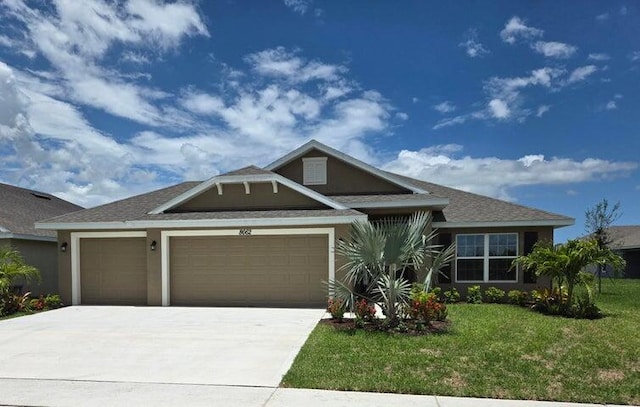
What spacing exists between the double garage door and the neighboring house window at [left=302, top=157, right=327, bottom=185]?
384 cm

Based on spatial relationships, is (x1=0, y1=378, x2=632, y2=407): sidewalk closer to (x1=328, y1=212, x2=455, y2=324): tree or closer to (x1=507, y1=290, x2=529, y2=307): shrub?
(x1=328, y1=212, x2=455, y2=324): tree

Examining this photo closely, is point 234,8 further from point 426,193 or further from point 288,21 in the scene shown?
point 426,193

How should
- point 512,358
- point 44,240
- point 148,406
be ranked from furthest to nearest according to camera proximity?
point 44,240
point 512,358
point 148,406

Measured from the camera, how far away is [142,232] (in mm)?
14758

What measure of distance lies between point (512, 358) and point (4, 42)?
15.6m

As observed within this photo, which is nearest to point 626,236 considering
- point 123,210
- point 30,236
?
point 123,210

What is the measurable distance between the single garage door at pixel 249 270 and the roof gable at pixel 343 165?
3.85 metres

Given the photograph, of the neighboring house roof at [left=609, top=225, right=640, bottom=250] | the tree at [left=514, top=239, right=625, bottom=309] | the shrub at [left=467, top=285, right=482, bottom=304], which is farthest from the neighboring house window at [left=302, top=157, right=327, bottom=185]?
the neighboring house roof at [left=609, top=225, right=640, bottom=250]

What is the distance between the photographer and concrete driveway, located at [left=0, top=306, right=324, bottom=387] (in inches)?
264

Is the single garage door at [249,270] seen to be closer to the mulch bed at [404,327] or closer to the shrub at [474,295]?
the mulch bed at [404,327]

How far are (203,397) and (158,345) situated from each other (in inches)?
132

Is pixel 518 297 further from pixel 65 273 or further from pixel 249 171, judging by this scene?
pixel 65 273

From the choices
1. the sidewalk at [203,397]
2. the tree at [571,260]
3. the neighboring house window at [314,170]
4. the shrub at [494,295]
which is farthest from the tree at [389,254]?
the neighboring house window at [314,170]

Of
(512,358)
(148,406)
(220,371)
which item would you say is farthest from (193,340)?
(512,358)
